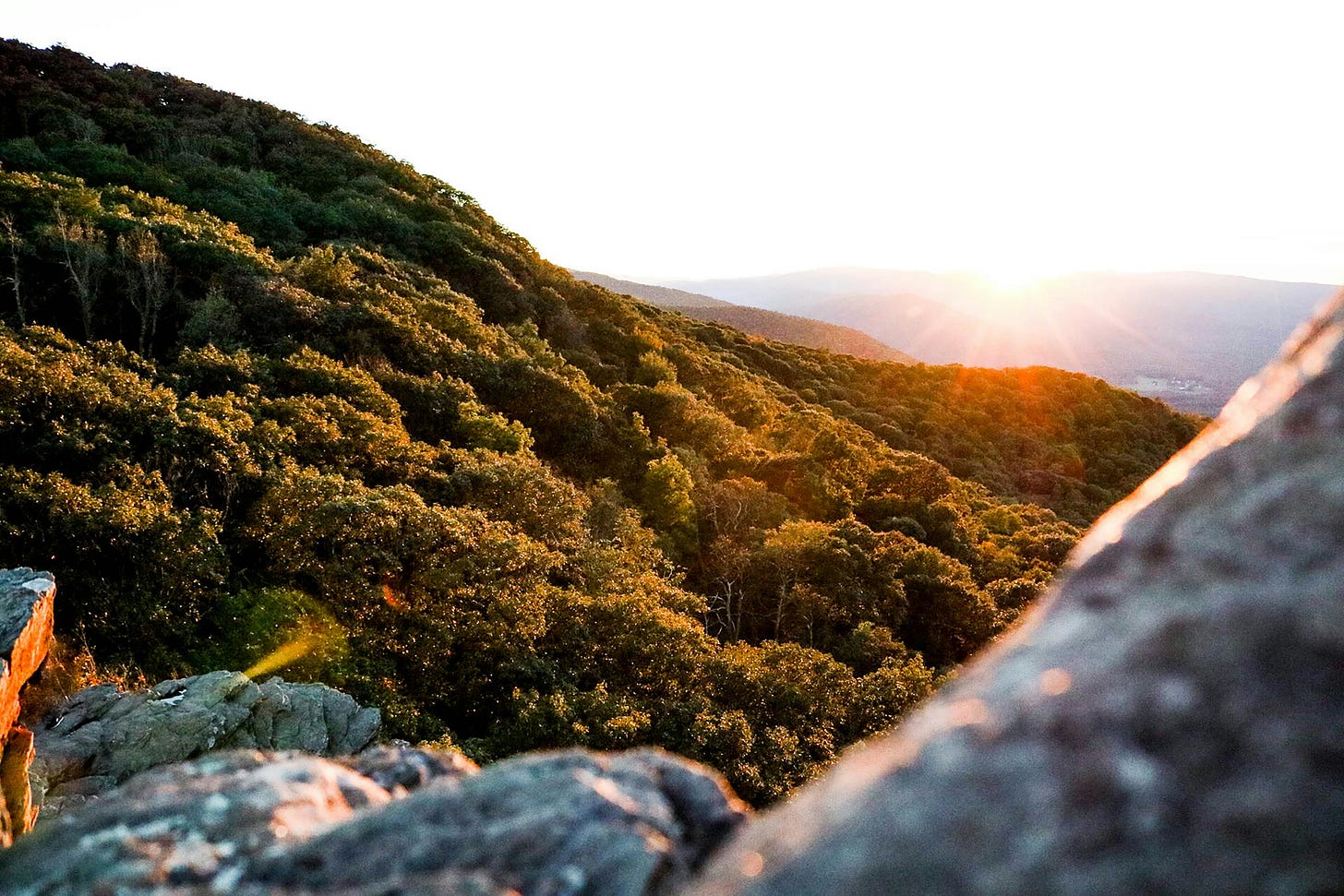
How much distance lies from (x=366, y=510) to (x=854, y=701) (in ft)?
31.4

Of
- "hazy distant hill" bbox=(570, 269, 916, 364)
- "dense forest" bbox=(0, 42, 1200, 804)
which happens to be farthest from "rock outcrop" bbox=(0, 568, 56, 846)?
"hazy distant hill" bbox=(570, 269, 916, 364)

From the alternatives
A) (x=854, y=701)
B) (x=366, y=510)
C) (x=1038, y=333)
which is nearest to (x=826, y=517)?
(x=854, y=701)

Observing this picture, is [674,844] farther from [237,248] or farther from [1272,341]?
[1272,341]

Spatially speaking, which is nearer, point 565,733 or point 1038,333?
point 565,733

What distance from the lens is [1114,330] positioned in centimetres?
16088

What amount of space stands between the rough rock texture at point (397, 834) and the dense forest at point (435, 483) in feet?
27.3

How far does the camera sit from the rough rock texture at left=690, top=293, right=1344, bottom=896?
1.16m

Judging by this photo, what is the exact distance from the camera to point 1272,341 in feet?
497

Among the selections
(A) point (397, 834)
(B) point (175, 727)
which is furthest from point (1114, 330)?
(A) point (397, 834)

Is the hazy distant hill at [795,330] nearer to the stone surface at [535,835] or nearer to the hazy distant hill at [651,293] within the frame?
the hazy distant hill at [651,293]

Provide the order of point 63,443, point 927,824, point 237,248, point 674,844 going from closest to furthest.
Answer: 1. point 927,824
2. point 674,844
3. point 63,443
4. point 237,248

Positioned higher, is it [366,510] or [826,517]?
[366,510]

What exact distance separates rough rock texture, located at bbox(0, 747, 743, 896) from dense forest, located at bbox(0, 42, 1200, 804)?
27.3 ft

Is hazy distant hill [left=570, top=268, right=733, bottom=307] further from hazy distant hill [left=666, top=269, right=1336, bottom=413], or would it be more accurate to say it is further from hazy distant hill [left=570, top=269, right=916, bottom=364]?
hazy distant hill [left=666, top=269, right=1336, bottom=413]
